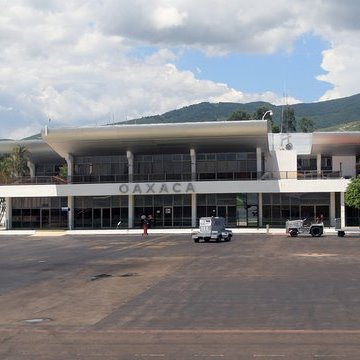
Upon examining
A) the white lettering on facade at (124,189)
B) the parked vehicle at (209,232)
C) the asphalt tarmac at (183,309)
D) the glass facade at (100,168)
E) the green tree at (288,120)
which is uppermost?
the green tree at (288,120)

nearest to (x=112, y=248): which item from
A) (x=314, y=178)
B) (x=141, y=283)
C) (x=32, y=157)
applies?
(x=141, y=283)

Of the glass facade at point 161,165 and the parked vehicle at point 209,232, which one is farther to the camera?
the glass facade at point 161,165

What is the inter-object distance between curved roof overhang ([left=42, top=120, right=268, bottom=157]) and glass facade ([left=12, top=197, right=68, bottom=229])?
22.0ft

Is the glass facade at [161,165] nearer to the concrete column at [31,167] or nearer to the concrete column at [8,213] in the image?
the concrete column at [8,213]

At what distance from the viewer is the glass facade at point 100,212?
66500mm

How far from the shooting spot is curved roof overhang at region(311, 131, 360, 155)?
214ft

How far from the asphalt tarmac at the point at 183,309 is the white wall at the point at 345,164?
4886cm

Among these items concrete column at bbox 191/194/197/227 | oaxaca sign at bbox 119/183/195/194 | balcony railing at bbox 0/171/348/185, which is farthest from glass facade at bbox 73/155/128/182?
concrete column at bbox 191/194/197/227

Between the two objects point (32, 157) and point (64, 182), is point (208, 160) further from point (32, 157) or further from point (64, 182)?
point (32, 157)

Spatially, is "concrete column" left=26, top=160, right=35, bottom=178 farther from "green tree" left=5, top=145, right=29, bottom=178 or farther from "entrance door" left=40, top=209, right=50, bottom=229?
"entrance door" left=40, top=209, right=50, bottom=229

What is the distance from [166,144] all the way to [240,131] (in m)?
8.80

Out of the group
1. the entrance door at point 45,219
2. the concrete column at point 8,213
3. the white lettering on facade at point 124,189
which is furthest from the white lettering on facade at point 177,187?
the concrete column at point 8,213

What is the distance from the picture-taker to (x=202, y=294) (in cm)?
1747

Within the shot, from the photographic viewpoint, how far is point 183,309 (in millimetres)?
14992
